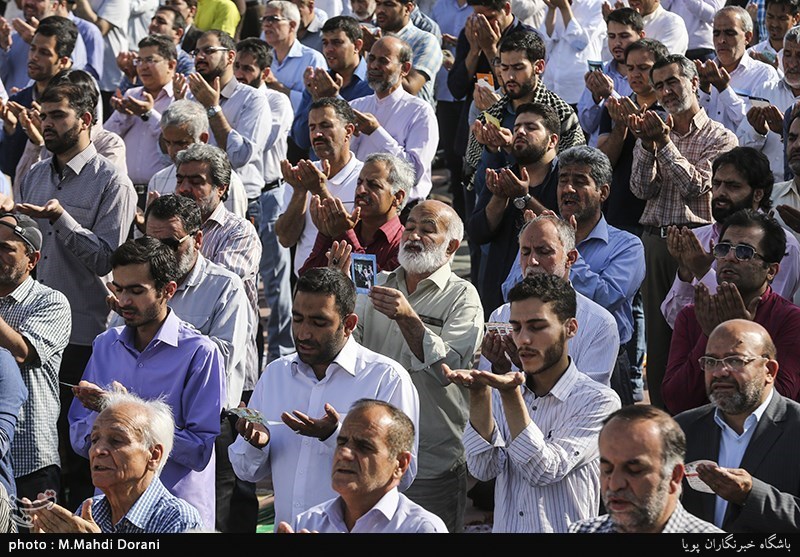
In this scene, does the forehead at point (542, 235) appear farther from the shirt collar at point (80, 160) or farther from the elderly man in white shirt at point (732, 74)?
the elderly man in white shirt at point (732, 74)

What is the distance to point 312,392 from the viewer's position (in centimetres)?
571

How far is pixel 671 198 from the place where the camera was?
8352mm

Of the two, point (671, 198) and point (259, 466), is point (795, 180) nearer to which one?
point (671, 198)

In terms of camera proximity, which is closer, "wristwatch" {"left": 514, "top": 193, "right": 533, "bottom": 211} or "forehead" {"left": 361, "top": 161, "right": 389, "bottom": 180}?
"forehead" {"left": 361, "top": 161, "right": 389, "bottom": 180}

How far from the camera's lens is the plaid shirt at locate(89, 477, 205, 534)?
492cm

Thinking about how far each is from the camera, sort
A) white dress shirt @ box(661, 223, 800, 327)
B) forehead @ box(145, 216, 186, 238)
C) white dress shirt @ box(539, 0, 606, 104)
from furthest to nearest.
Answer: white dress shirt @ box(539, 0, 606, 104) → white dress shirt @ box(661, 223, 800, 327) → forehead @ box(145, 216, 186, 238)

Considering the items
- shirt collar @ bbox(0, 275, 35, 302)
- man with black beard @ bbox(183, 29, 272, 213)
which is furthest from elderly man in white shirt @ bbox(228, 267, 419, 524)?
man with black beard @ bbox(183, 29, 272, 213)

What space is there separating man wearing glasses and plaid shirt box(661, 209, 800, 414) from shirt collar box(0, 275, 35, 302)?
301 cm

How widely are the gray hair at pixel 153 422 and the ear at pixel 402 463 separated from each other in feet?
2.97

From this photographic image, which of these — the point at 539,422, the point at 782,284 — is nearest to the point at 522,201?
the point at 782,284

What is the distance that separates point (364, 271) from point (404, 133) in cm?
293

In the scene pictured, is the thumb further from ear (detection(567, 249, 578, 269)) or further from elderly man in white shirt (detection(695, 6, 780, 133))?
elderly man in white shirt (detection(695, 6, 780, 133))

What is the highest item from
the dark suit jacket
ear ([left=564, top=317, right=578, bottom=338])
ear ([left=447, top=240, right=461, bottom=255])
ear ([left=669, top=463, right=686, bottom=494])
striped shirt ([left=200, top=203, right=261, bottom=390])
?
ear ([left=669, top=463, right=686, bottom=494])

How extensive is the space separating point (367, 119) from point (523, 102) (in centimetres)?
99
